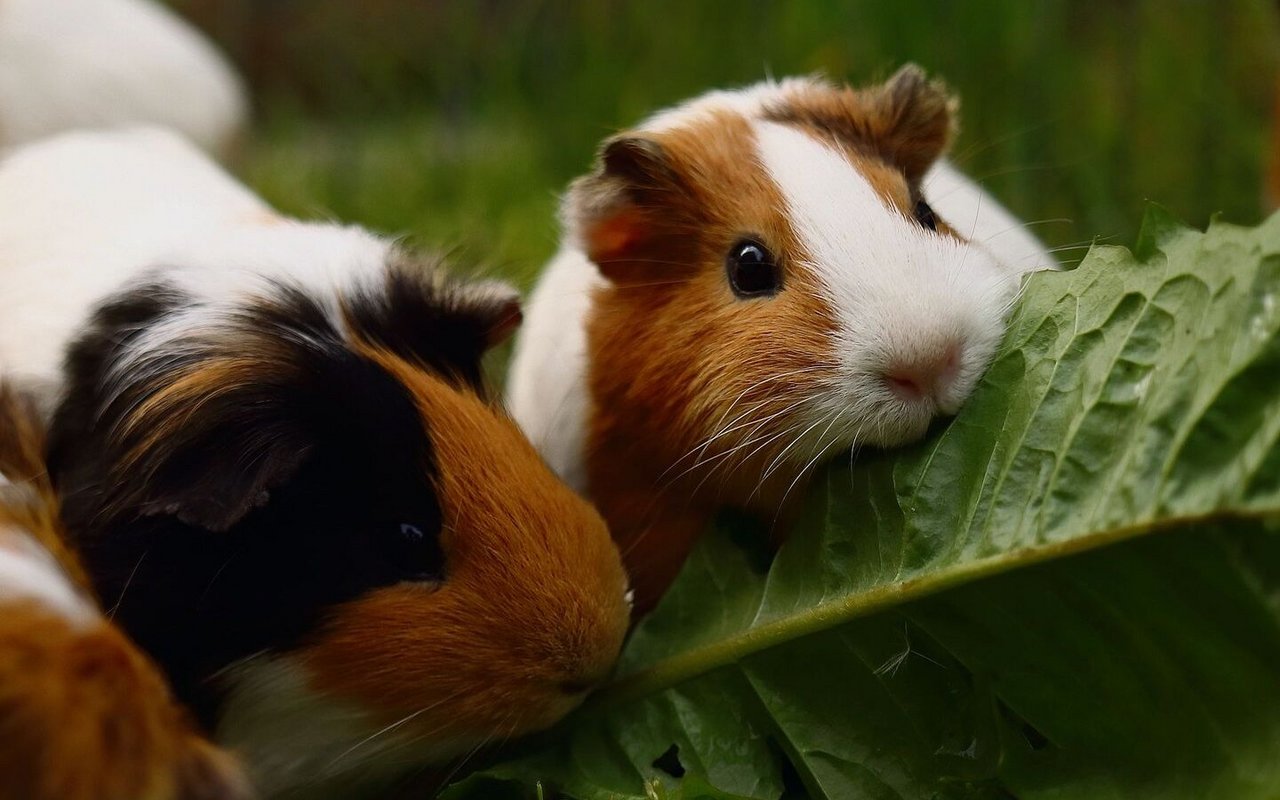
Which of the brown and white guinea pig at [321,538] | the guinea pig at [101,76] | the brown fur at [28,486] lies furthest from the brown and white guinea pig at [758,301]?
the guinea pig at [101,76]

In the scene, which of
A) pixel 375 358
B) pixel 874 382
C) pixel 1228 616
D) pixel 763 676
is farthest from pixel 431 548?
pixel 1228 616

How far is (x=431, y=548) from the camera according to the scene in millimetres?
1498

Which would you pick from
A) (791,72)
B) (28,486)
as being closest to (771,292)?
(28,486)

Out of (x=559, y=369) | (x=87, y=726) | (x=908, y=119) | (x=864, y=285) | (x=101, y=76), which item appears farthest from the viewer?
(x=101, y=76)

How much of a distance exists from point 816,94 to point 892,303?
24.8 inches

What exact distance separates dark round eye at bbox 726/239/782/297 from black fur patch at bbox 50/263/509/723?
533 mm

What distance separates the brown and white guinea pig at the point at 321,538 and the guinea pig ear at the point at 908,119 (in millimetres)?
830

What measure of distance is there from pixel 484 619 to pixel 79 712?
484 mm

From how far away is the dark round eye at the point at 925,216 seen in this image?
185 cm

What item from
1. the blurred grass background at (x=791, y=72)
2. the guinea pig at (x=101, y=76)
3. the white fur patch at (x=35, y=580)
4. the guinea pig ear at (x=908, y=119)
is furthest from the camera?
the guinea pig at (x=101, y=76)

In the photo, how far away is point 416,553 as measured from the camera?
150 centimetres

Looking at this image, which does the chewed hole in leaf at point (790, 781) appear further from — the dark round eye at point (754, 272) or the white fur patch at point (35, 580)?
the white fur patch at point (35, 580)

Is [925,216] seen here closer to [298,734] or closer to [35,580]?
[298,734]

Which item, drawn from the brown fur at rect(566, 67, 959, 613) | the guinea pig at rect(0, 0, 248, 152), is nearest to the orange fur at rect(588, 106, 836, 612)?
the brown fur at rect(566, 67, 959, 613)
